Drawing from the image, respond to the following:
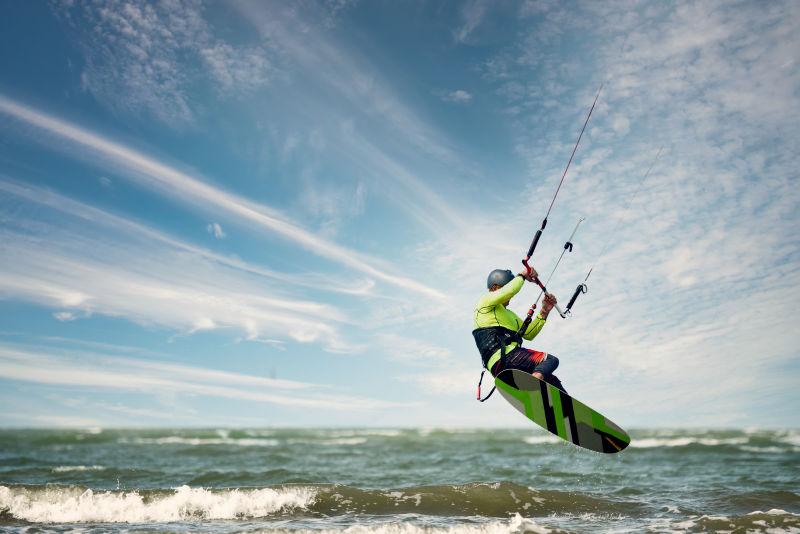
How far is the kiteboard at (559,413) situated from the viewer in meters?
8.94

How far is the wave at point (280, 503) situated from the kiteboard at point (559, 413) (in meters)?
2.24

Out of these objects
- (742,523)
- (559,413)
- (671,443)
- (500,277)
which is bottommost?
(742,523)

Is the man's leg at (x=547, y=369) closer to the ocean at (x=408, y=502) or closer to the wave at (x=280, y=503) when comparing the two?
the ocean at (x=408, y=502)

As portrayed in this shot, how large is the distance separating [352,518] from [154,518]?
4.12 meters

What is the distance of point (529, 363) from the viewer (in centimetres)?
874

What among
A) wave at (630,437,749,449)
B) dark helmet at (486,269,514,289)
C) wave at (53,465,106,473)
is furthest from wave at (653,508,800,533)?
wave at (630,437,749,449)

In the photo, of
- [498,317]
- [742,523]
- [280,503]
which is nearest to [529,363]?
[498,317]

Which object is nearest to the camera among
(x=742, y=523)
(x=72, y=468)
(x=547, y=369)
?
(x=547, y=369)

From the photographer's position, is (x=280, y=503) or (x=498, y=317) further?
(x=280, y=503)

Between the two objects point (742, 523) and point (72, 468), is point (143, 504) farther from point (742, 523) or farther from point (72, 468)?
point (742, 523)

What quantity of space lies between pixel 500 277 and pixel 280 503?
277 inches

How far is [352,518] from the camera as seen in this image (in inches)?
402

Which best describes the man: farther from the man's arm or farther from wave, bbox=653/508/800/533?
wave, bbox=653/508/800/533

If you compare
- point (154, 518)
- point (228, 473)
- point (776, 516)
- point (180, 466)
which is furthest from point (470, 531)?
point (180, 466)
